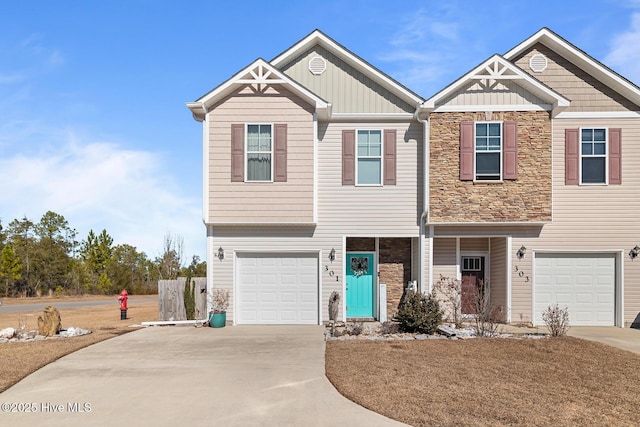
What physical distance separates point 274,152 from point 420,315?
6124 mm

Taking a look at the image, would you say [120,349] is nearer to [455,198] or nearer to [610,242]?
[455,198]

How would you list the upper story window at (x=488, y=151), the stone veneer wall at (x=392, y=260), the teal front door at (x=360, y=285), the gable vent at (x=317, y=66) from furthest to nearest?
the teal front door at (x=360, y=285), the stone veneer wall at (x=392, y=260), the gable vent at (x=317, y=66), the upper story window at (x=488, y=151)

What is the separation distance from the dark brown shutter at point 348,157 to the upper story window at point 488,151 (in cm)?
356

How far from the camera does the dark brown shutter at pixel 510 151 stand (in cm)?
1625

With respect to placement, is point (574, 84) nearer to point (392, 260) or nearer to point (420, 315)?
point (392, 260)

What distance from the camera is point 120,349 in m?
12.3

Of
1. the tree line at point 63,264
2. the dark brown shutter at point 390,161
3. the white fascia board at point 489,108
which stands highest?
the white fascia board at point 489,108

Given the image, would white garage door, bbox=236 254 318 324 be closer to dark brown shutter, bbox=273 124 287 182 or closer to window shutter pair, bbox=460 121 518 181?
dark brown shutter, bbox=273 124 287 182

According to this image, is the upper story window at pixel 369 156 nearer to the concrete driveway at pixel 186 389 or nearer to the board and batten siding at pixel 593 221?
the board and batten siding at pixel 593 221

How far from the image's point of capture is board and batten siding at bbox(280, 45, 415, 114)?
1720cm

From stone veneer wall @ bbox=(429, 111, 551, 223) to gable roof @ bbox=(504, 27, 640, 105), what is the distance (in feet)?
7.61

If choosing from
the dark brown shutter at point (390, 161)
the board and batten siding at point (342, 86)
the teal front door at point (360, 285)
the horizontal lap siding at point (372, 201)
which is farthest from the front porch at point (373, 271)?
the board and batten siding at point (342, 86)

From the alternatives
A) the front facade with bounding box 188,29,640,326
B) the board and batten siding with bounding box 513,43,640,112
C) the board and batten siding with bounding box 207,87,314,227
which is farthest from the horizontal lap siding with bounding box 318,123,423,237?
the board and batten siding with bounding box 513,43,640,112

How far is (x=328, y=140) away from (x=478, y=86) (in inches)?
182
